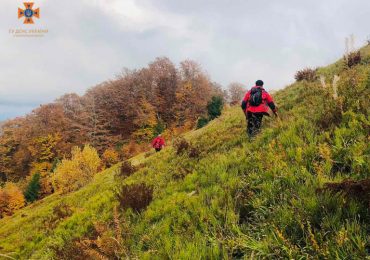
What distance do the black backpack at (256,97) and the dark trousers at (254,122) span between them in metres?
0.32

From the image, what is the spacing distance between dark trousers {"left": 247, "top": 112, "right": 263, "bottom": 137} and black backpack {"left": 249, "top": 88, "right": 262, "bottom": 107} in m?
0.32

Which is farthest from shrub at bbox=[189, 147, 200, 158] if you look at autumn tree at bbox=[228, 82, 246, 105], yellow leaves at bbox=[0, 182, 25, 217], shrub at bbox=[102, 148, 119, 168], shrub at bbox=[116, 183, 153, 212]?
autumn tree at bbox=[228, 82, 246, 105]

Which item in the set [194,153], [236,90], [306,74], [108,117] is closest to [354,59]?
[306,74]

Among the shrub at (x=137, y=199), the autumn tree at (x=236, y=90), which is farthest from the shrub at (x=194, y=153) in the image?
the autumn tree at (x=236, y=90)

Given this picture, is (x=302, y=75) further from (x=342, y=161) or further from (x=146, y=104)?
(x=146, y=104)

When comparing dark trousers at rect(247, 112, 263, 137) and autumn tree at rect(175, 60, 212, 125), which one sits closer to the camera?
dark trousers at rect(247, 112, 263, 137)

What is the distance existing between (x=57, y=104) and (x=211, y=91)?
1646 inches

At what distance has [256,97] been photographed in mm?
8664

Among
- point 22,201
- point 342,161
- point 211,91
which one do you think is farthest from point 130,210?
point 211,91

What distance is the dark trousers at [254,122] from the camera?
27.6 ft

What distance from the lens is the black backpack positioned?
340 inches

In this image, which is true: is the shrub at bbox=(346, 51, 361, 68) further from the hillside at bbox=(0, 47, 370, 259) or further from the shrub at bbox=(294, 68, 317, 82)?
the hillside at bbox=(0, 47, 370, 259)

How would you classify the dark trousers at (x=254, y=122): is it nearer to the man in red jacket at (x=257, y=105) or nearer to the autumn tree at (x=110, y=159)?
the man in red jacket at (x=257, y=105)

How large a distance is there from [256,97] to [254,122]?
2.58 feet
